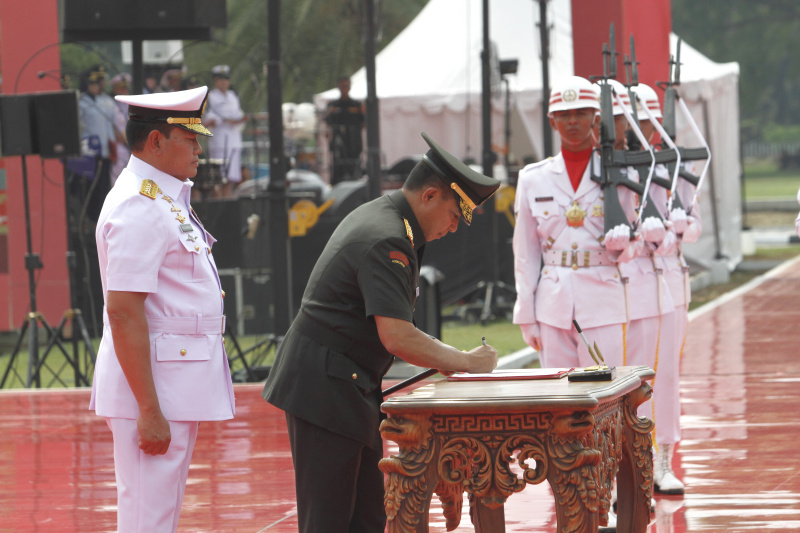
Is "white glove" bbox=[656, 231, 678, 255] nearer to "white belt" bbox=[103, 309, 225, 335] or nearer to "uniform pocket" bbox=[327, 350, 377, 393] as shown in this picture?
"uniform pocket" bbox=[327, 350, 377, 393]

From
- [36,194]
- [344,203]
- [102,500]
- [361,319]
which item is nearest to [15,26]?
[36,194]

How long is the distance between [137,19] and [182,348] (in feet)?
19.4

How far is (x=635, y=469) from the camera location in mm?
4250

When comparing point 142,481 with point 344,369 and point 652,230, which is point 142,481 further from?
point 652,230

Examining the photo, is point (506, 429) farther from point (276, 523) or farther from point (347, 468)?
point (276, 523)

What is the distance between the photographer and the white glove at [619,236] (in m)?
5.28

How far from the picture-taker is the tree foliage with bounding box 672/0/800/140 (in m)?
52.6

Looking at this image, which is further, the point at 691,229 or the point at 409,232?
the point at 691,229

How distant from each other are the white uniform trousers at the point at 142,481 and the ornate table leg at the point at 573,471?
105 cm

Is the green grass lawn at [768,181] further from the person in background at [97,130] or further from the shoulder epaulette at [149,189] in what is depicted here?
the shoulder epaulette at [149,189]

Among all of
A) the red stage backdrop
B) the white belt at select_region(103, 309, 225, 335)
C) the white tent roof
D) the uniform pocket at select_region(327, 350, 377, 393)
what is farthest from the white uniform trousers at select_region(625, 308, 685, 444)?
the white tent roof

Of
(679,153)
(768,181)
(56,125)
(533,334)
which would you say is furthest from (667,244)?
(768,181)

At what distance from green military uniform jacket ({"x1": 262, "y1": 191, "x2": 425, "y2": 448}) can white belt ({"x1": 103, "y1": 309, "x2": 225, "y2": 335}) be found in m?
0.24

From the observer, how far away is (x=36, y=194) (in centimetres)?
1338
